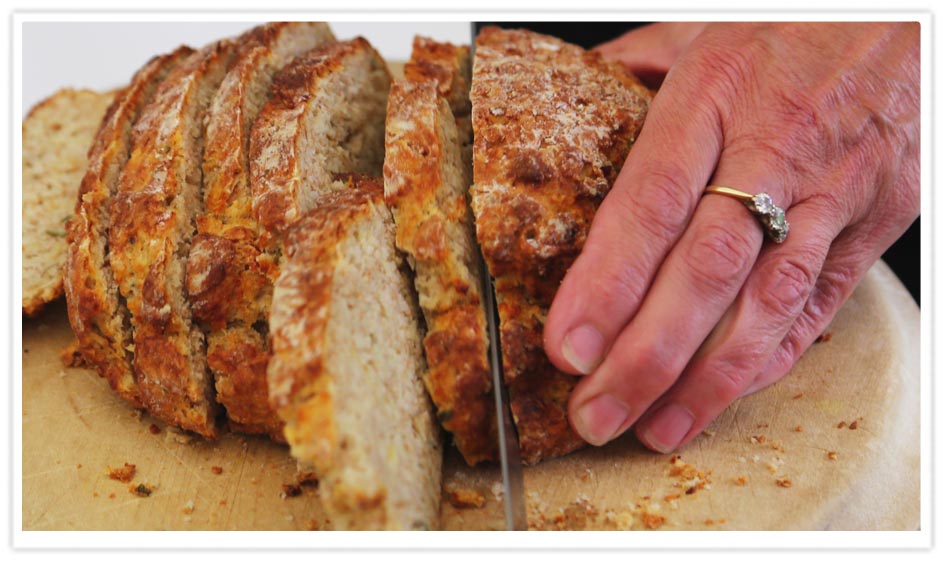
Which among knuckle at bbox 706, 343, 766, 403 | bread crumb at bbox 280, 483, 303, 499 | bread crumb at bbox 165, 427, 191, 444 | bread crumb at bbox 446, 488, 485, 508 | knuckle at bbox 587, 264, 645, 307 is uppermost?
knuckle at bbox 587, 264, 645, 307

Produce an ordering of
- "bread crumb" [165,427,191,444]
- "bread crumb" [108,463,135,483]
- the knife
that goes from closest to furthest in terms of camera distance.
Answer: the knife → "bread crumb" [108,463,135,483] → "bread crumb" [165,427,191,444]

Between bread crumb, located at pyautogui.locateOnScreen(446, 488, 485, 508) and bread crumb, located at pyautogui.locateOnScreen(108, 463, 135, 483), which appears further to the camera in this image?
bread crumb, located at pyautogui.locateOnScreen(108, 463, 135, 483)

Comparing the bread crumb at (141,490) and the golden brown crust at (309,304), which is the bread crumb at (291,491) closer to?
the bread crumb at (141,490)

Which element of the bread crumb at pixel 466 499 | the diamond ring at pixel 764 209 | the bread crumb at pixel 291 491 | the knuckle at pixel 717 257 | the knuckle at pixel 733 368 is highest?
the diamond ring at pixel 764 209

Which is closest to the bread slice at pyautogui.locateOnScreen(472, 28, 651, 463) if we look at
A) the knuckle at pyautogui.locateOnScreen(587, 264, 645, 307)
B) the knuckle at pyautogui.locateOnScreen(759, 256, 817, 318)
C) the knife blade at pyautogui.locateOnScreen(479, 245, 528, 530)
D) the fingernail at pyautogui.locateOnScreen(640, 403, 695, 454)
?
the knife blade at pyautogui.locateOnScreen(479, 245, 528, 530)

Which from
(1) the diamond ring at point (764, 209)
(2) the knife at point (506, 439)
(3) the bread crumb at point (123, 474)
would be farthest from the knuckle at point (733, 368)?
(3) the bread crumb at point (123, 474)

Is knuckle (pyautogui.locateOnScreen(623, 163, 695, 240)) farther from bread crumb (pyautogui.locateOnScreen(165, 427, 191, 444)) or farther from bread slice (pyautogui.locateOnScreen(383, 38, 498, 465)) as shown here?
bread crumb (pyautogui.locateOnScreen(165, 427, 191, 444))
